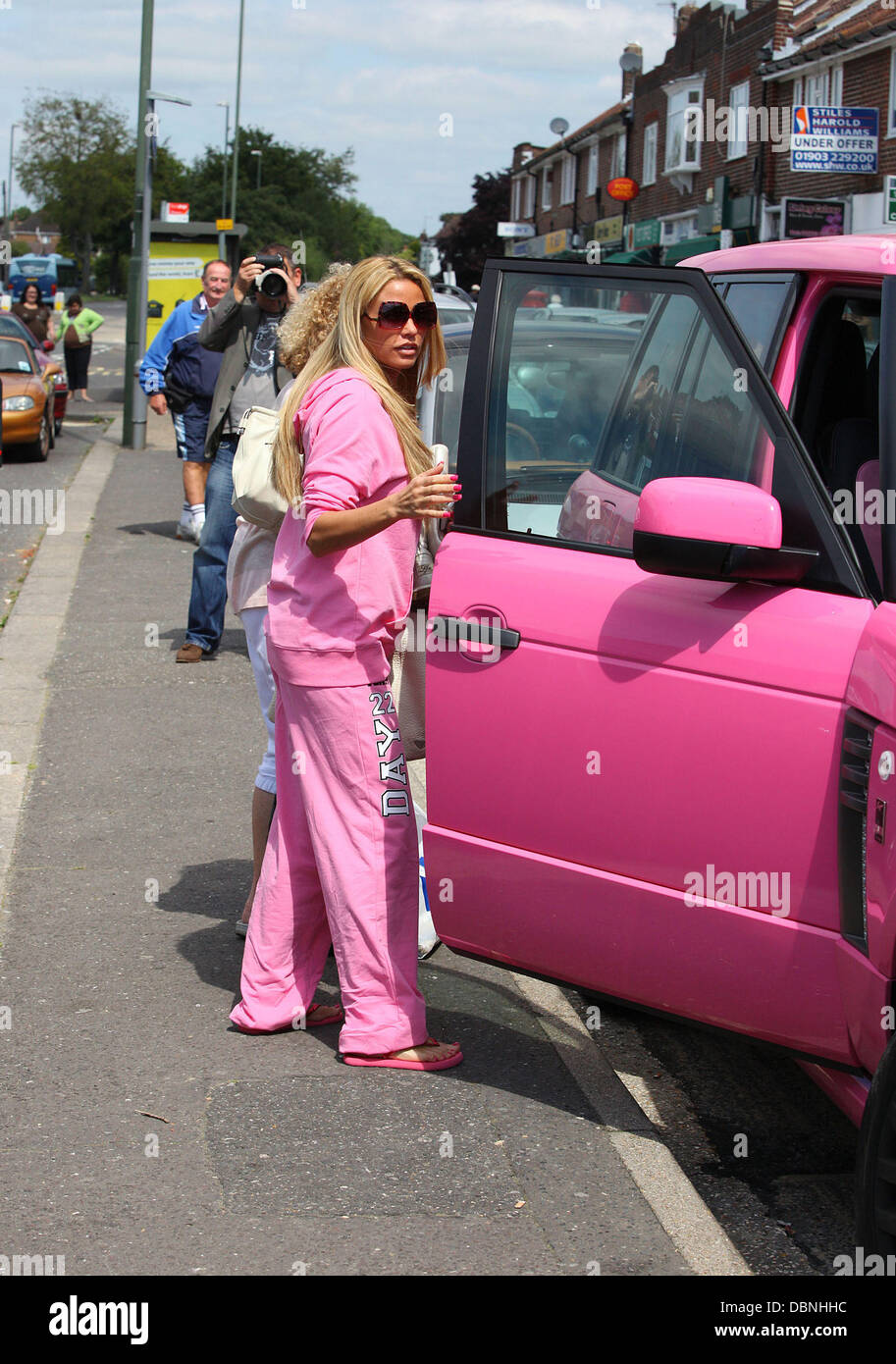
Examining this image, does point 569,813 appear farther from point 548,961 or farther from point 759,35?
point 759,35

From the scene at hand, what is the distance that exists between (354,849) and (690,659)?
1141mm

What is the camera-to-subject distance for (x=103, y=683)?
8.24 metres

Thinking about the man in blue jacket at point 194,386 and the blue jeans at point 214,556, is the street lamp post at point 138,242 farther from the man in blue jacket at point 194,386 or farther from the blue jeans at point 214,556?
the blue jeans at point 214,556

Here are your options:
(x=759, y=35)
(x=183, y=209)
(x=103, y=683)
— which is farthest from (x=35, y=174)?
(x=103, y=683)

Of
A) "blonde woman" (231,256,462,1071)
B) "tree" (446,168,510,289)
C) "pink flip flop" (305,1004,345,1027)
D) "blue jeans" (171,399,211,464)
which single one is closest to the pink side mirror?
"blonde woman" (231,256,462,1071)

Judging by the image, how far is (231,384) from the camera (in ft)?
24.4

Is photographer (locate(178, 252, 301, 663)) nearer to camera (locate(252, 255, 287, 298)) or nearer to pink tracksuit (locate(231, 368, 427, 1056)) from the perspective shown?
camera (locate(252, 255, 287, 298))

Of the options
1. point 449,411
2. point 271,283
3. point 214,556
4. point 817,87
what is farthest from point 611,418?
point 817,87

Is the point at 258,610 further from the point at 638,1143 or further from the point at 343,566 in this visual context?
the point at 638,1143

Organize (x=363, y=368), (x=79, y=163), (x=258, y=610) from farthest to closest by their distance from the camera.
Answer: (x=79, y=163), (x=258, y=610), (x=363, y=368)

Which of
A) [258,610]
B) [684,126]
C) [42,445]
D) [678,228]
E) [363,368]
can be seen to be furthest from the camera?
[678,228]

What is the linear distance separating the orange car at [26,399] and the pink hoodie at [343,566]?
49.8ft

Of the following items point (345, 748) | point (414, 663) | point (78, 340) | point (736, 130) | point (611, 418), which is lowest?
point (345, 748)

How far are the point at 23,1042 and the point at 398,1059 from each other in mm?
987
